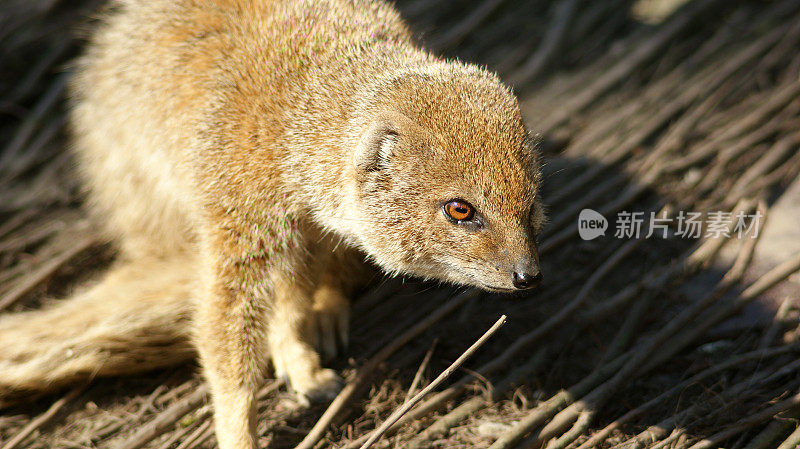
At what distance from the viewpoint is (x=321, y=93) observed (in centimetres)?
318

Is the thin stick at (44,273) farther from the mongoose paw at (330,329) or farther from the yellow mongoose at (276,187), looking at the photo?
the mongoose paw at (330,329)

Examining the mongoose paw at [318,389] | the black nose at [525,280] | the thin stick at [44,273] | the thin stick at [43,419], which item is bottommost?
the thin stick at [43,419]

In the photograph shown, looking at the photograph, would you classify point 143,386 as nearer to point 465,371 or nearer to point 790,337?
point 465,371

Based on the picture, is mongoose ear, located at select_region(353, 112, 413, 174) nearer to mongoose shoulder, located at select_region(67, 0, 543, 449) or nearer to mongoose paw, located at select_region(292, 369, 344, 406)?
mongoose shoulder, located at select_region(67, 0, 543, 449)

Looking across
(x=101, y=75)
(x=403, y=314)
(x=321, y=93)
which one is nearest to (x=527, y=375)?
(x=403, y=314)

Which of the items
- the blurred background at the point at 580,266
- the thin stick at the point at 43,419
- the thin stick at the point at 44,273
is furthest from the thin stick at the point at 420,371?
the thin stick at the point at 44,273

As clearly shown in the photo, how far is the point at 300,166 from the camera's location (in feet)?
10.1

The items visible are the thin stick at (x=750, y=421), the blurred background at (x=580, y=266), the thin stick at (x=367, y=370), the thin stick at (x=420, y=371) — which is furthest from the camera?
the thin stick at (x=420, y=371)

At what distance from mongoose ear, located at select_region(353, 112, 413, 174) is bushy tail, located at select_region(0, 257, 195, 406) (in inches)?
43.2

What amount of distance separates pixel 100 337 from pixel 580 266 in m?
2.65

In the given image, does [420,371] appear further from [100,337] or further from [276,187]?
[100,337]

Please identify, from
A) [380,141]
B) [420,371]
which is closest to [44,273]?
[420,371]

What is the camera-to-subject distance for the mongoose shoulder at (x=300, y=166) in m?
2.83

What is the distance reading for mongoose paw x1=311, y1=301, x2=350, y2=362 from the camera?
3.77 m
